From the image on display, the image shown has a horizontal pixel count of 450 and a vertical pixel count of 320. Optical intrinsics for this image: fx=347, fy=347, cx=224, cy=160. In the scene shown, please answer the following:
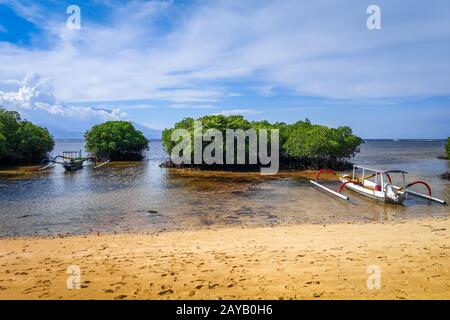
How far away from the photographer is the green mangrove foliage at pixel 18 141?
54.0m

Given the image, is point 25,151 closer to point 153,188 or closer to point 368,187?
point 153,188

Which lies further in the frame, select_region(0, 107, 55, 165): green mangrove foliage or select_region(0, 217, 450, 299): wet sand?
select_region(0, 107, 55, 165): green mangrove foliage

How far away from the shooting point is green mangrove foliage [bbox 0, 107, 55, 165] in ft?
177

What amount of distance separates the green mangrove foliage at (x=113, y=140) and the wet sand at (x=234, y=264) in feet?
177

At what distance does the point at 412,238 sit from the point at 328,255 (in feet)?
16.5

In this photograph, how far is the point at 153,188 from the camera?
114ft
